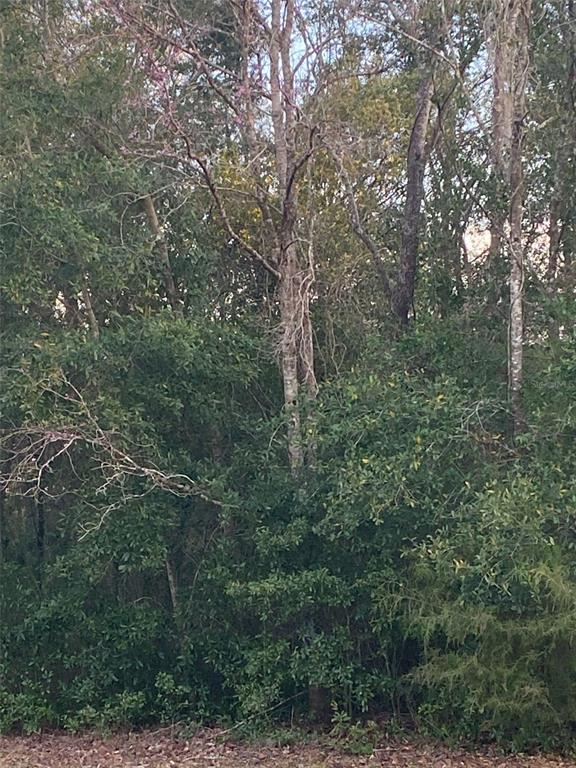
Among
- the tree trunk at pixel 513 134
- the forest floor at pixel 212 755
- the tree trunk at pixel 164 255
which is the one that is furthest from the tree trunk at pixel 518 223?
the tree trunk at pixel 164 255

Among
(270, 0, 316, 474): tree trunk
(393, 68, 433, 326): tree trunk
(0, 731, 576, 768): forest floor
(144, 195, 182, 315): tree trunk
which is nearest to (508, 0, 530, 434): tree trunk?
(393, 68, 433, 326): tree trunk

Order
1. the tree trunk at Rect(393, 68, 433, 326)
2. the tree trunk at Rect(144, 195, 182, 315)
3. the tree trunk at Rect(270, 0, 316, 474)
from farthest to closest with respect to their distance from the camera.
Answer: the tree trunk at Rect(393, 68, 433, 326) → the tree trunk at Rect(144, 195, 182, 315) → the tree trunk at Rect(270, 0, 316, 474)

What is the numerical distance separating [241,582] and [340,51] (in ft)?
17.1

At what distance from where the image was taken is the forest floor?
23.4 ft

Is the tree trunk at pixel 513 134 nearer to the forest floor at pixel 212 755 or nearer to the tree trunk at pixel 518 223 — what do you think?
the tree trunk at pixel 518 223

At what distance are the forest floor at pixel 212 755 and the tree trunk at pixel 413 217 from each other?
400 cm

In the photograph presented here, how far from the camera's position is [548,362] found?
24.1 feet

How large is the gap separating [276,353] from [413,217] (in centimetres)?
206

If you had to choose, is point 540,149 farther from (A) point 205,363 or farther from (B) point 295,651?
(B) point 295,651

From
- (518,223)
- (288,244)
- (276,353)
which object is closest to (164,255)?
(288,244)

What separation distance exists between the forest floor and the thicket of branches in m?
0.25

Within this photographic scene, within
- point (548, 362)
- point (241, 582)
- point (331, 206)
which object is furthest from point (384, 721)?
point (331, 206)

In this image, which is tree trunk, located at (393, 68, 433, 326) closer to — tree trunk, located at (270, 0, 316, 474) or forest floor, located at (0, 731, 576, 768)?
tree trunk, located at (270, 0, 316, 474)

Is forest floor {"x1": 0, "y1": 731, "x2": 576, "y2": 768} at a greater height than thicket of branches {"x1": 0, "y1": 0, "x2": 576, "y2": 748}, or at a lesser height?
lesser
